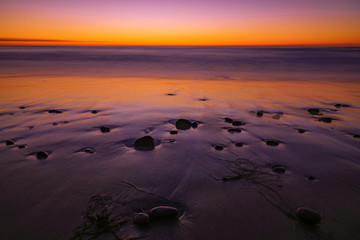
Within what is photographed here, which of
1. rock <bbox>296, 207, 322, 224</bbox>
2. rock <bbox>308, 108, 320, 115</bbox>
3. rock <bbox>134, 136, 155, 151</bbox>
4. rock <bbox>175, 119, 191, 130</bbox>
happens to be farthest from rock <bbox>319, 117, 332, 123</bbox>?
rock <bbox>134, 136, 155, 151</bbox>

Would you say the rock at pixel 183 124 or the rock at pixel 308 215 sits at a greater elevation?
the rock at pixel 308 215

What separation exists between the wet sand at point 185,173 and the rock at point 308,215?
0.06 m

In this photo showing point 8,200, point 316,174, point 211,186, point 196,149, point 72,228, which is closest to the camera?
point 72,228

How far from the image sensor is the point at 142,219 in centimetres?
209

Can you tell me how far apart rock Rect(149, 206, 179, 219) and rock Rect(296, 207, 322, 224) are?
1285 mm

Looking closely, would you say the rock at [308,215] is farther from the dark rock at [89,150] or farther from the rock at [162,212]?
the dark rock at [89,150]

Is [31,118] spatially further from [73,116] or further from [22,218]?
[22,218]

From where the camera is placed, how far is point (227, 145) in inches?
152

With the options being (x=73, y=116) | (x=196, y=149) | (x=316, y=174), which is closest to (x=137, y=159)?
(x=196, y=149)

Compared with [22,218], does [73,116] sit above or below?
below

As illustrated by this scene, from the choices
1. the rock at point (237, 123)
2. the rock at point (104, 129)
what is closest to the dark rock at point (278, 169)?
the rock at point (237, 123)

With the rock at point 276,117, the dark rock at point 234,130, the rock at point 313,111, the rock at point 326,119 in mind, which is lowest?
the rock at point 313,111

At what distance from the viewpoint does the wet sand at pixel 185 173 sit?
6.91ft

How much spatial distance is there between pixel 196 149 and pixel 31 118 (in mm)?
4199
